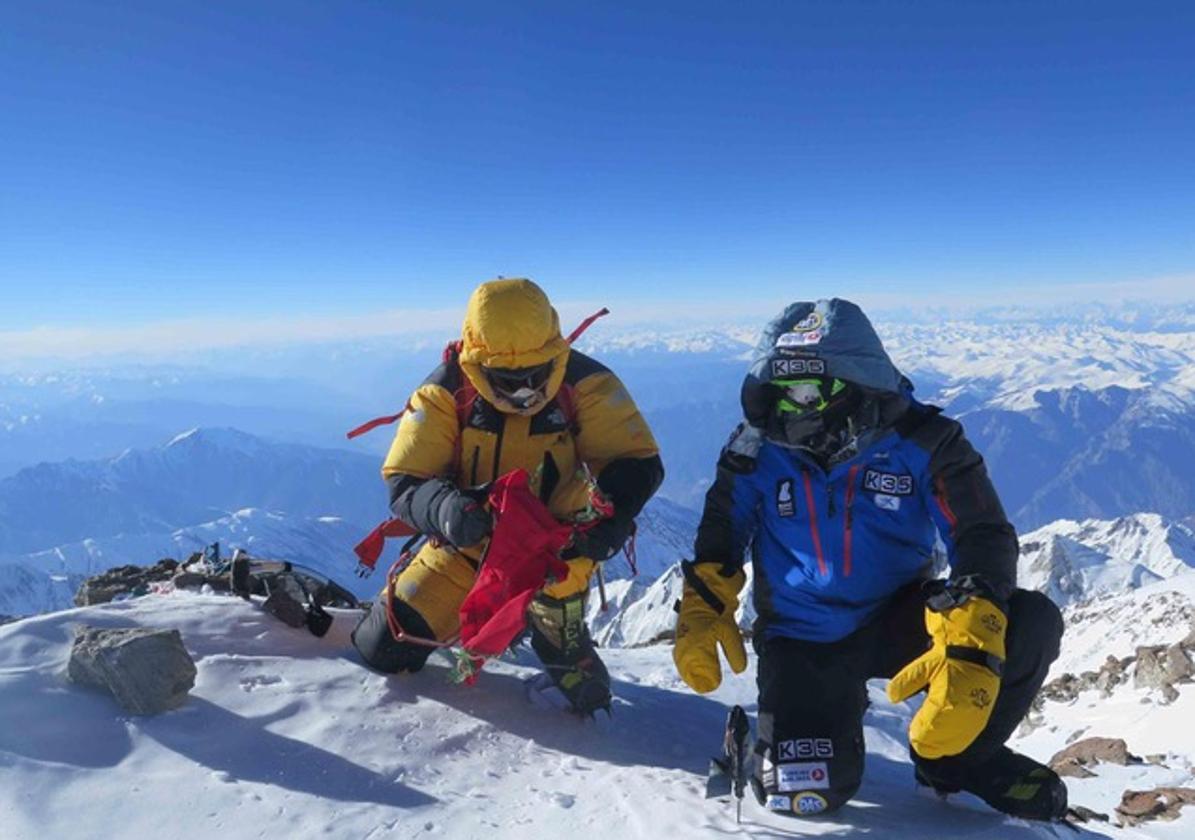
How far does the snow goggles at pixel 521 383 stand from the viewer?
187 inches

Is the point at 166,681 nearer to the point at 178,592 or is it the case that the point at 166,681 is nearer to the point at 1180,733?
the point at 178,592

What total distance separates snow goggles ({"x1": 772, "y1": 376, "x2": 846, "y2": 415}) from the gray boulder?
12.6 ft

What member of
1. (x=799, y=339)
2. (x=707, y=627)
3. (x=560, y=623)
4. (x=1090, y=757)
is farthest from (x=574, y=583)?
(x=1090, y=757)

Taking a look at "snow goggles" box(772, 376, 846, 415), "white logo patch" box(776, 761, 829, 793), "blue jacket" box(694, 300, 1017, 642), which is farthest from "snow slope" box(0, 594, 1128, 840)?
"snow goggles" box(772, 376, 846, 415)

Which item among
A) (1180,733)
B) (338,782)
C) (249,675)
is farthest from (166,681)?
(1180,733)

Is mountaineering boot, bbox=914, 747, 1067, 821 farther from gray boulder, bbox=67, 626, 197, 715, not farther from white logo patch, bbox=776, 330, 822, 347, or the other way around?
gray boulder, bbox=67, 626, 197, 715

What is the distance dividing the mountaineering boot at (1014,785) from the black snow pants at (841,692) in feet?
0.21

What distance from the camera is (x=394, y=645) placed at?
5148 mm

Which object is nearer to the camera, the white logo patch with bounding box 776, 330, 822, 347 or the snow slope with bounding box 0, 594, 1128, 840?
the snow slope with bounding box 0, 594, 1128, 840

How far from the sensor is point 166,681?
4207mm

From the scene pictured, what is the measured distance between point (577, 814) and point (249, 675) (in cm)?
252

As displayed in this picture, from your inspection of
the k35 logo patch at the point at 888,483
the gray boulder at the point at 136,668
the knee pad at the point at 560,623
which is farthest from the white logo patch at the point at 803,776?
the gray boulder at the point at 136,668

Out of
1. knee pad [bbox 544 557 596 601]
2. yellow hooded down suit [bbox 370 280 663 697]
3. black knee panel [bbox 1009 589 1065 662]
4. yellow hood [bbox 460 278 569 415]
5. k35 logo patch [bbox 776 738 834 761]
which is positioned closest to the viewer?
black knee panel [bbox 1009 589 1065 662]

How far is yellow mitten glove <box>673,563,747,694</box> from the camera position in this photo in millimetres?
4113
